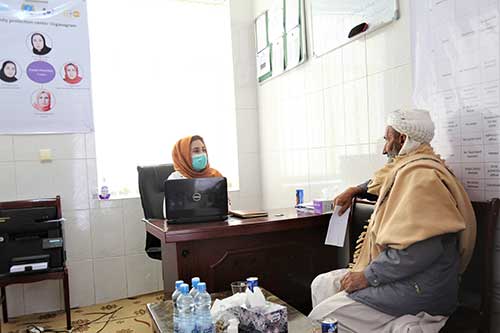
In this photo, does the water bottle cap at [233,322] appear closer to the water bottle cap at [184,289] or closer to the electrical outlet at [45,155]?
the water bottle cap at [184,289]

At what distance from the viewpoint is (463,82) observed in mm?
1831

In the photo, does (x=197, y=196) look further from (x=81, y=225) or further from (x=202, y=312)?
(x=81, y=225)

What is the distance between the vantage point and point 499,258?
1.73 m

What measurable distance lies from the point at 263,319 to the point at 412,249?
59cm

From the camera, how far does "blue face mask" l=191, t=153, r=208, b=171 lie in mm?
2955

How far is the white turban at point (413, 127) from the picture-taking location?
1749mm

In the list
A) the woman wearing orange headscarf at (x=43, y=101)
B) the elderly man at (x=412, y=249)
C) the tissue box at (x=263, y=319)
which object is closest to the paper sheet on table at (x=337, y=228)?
the elderly man at (x=412, y=249)

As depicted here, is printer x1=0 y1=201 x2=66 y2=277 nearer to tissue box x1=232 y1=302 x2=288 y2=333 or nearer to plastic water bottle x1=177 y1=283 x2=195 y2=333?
plastic water bottle x1=177 y1=283 x2=195 y2=333

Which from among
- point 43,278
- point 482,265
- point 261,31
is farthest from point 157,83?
point 482,265

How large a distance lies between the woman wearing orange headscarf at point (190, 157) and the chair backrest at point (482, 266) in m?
1.74

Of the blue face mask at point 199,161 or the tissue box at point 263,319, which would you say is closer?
the tissue box at point 263,319

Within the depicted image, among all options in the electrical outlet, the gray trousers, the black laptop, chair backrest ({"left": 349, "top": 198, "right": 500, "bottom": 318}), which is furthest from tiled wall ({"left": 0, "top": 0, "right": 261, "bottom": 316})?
chair backrest ({"left": 349, "top": 198, "right": 500, "bottom": 318})

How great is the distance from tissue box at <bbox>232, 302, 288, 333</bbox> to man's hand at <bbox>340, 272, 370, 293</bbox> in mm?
365

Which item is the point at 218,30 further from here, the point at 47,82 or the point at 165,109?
the point at 47,82
